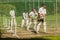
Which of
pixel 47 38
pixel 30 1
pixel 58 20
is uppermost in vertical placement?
pixel 30 1

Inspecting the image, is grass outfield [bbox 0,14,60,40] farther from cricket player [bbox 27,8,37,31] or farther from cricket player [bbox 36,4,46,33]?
cricket player [bbox 27,8,37,31]

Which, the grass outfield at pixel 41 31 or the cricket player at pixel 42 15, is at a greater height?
the cricket player at pixel 42 15

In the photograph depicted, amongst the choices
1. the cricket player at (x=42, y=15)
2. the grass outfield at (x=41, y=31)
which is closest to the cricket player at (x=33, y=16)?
the cricket player at (x=42, y=15)

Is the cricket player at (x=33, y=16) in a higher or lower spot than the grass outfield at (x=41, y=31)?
higher

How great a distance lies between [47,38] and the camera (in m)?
11.3

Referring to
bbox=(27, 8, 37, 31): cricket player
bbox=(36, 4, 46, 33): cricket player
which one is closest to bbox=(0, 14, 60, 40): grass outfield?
bbox=(36, 4, 46, 33): cricket player

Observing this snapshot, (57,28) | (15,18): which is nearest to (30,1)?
(15,18)

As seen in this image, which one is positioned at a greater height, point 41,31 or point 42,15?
point 42,15

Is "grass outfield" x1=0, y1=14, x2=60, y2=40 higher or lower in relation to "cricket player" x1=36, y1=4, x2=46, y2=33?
lower

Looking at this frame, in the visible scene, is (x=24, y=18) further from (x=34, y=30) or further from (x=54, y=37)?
(x=54, y=37)

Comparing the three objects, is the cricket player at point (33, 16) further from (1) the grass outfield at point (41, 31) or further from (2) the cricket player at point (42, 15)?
(1) the grass outfield at point (41, 31)

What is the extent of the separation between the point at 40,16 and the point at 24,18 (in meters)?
0.73

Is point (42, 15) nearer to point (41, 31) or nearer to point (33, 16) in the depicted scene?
point (33, 16)

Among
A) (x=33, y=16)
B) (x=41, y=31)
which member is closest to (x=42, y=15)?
(x=33, y=16)
